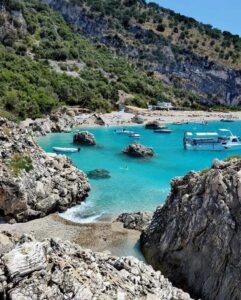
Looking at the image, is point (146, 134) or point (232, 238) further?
point (146, 134)

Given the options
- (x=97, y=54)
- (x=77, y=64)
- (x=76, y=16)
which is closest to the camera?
(x=77, y=64)

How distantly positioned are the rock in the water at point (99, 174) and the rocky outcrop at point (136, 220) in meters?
14.2

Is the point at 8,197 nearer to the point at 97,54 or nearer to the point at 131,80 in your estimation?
the point at 131,80

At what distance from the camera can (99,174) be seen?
47438 mm

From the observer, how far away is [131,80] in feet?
486

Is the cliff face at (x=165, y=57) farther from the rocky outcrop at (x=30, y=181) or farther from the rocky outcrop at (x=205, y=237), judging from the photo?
the rocky outcrop at (x=205, y=237)

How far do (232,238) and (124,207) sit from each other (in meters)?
16.0

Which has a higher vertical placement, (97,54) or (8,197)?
(97,54)

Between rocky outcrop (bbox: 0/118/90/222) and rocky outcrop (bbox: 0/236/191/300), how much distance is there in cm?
1523

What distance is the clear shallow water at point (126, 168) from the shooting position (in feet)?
120

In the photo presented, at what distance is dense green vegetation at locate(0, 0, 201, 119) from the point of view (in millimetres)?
99688

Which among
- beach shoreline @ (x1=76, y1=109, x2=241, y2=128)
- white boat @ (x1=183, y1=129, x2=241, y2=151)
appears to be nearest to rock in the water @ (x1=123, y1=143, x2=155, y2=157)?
white boat @ (x1=183, y1=129, x2=241, y2=151)

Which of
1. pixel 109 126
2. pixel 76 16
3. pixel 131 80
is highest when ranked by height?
pixel 76 16

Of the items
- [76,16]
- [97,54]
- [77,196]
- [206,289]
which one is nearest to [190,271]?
[206,289]
